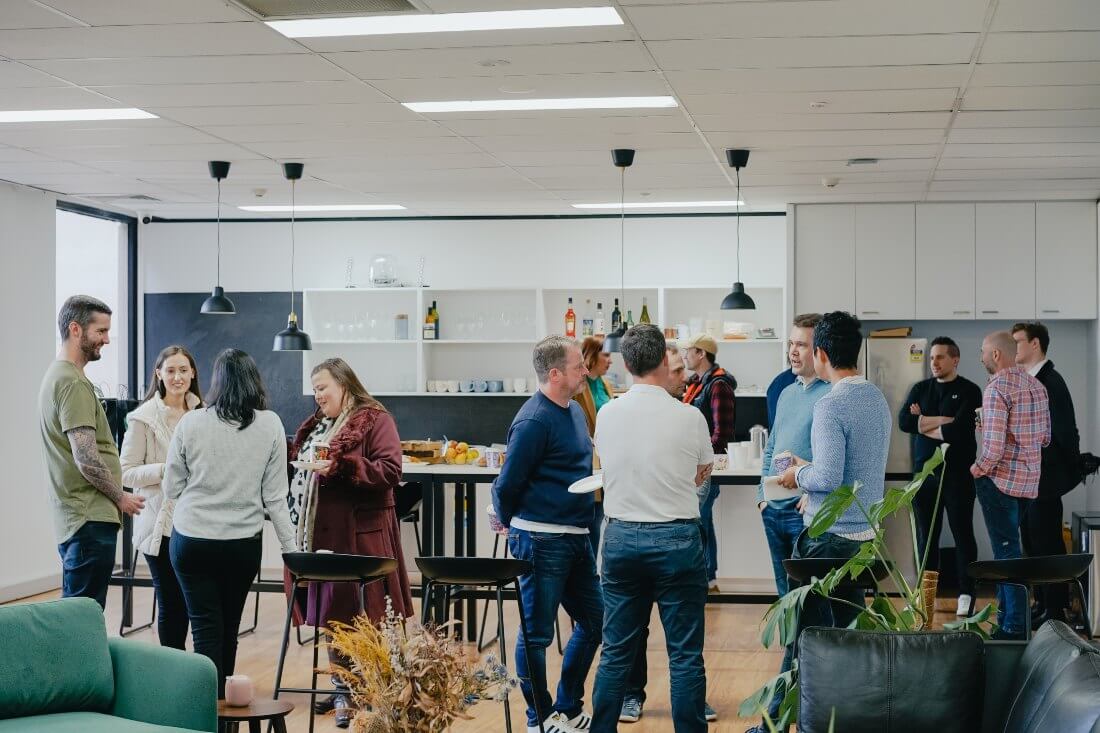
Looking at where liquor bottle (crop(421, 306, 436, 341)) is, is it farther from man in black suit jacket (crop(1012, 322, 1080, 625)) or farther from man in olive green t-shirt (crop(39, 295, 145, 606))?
man in olive green t-shirt (crop(39, 295, 145, 606))

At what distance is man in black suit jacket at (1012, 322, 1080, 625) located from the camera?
23.0 feet

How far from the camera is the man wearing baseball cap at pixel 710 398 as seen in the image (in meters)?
7.49

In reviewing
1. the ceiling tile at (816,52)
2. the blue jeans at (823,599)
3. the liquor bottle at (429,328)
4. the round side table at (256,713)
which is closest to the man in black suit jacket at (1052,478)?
the blue jeans at (823,599)

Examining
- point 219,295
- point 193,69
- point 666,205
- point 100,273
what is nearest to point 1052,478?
point 666,205

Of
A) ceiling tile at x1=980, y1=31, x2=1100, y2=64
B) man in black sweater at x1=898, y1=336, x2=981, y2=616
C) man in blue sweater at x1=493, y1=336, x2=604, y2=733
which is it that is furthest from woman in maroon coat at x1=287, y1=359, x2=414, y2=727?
man in black sweater at x1=898, y1=336, x2=981, y2=616

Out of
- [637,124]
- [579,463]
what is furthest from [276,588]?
[637,124]

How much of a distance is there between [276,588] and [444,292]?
3.92 metres

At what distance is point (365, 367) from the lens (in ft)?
33.7

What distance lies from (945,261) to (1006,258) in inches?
16.9

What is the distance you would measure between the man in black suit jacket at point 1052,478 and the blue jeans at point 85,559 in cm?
503

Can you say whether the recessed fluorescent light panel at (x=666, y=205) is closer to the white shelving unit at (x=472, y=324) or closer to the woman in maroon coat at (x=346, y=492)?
the white shelving unit at (x=472, y=324)

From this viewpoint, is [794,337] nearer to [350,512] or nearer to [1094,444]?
[350,512]

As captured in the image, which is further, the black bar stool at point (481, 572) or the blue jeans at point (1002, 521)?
the blue jeans at point (1002, 521)

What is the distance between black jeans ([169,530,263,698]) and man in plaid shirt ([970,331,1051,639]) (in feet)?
13.7
